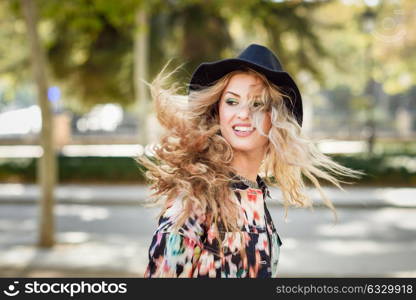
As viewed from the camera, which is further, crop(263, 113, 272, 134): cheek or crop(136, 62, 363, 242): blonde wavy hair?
crop(263, 113, 272, 134): cheek

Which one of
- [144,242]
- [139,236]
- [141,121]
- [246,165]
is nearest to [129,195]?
[141,121]

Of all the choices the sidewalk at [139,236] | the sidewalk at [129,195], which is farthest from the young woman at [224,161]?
the sidewalk at [129,195]

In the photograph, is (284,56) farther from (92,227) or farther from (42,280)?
(42,280)

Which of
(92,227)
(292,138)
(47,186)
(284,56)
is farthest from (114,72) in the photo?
(292,138)

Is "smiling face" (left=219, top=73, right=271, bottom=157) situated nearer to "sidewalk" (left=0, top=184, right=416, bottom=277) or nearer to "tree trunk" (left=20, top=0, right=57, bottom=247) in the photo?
"sidewalk" (left=0, top=184, right=416, bottom=277)

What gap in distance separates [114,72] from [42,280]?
17965 millimetres

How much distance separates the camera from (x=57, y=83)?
22.6 m

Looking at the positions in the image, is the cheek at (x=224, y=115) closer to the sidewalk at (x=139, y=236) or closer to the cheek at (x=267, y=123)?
the cheek at (x=267, y=123)

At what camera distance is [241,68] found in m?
2.44

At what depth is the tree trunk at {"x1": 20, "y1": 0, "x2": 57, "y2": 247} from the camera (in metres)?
9.88

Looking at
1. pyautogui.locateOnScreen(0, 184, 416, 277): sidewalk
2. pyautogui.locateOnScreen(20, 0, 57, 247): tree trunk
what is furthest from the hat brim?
pyautogui.locateOnScreen(20, 0, 57, 247): tree trunk

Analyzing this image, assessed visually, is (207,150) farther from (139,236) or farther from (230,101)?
(139,236)

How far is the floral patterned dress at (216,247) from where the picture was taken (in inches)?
83.1

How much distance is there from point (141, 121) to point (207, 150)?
18.0m
